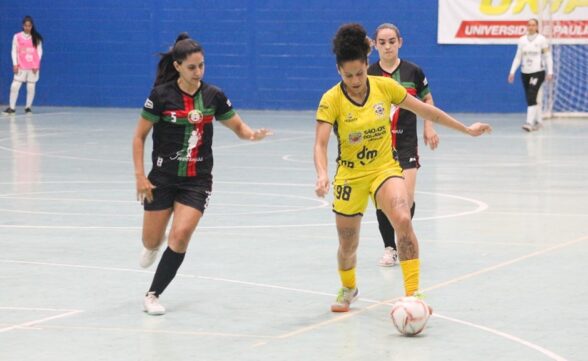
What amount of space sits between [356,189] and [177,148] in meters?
1.23

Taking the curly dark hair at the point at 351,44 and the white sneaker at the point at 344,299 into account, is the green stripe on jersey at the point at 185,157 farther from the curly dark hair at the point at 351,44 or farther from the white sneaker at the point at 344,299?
the white sneaker at the point at 344,299

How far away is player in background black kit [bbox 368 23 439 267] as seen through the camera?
976cm

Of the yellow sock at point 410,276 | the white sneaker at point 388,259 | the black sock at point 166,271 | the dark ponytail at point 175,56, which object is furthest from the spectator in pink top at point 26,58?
the yellow sock at point 410,276

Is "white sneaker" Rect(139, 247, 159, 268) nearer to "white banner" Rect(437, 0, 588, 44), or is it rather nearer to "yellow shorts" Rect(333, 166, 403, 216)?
"yellow shorts" Rect(333, 166, 403, 216)

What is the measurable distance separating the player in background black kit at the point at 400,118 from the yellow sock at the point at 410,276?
7.14ft

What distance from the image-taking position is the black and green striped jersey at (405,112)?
990 centimetres

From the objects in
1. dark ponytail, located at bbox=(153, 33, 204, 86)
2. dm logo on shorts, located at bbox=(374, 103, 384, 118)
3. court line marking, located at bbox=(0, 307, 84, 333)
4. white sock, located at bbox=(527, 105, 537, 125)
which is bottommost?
white sock, located at bbox=(527, 105, 537, 125)

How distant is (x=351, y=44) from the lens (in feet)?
24.5

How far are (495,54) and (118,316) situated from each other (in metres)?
21.8

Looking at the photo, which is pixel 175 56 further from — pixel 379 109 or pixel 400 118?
pixel 400 118

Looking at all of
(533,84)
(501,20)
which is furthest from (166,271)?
(501,20)

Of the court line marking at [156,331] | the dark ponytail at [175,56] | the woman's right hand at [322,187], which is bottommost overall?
the court line marking at [156,331]

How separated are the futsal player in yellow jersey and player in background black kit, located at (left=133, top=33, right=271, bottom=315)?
2.69 ft

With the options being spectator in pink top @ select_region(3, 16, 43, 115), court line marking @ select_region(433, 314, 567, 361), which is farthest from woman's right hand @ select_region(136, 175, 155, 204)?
spectator in pink top @ select_region(3, 16, 43, 115)
